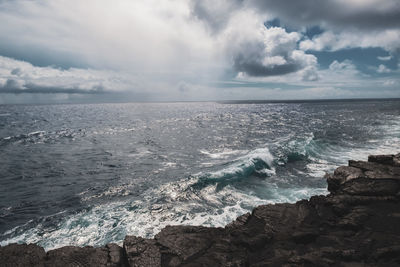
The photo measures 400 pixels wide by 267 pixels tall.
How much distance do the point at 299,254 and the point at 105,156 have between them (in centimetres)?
2830

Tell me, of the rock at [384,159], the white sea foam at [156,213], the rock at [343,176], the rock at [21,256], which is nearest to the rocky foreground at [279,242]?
the rock at [21,256]

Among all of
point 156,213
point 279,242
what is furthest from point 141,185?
point 279,242

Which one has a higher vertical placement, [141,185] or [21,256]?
[21,256]

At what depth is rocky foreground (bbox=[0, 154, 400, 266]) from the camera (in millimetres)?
6957

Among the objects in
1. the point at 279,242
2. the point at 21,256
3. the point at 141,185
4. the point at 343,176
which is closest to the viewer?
the point at 21,256

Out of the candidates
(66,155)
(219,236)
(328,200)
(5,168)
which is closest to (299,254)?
(219,236)

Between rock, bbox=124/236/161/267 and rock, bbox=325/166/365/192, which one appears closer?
rock, bbox=124/236/161/267

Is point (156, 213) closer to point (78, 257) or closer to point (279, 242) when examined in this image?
point (78, 257)

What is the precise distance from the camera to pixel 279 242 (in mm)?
8047

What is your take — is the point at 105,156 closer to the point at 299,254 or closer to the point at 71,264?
the point at 71,264

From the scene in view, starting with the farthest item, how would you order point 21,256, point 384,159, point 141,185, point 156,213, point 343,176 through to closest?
point 141,185 → point 156,213 → point 384,159 → point 343,176 → point 21,256

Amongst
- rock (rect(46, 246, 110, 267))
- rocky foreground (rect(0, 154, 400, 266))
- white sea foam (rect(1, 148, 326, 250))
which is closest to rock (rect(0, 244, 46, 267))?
rocky foreground (rect(0, 154, 400, 266))

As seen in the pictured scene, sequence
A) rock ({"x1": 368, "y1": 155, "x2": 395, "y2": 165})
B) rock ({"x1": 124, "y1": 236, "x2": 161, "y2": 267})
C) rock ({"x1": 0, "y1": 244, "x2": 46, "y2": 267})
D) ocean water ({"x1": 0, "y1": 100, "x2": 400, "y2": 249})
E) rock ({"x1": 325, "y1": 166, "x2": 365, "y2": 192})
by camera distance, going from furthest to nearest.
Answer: rock ({"x1": 368, "y1": 155, "x2": 395, "y2": 165}), ocean water ({"x1": 0, "y1": 100, "x2": 400, "y2": 249}), rock ({"x1": 325, "y1": 166, "x2": 365, "y2": 192}), rock ({"x1": 124, "y1": 236, "x2": 161, "y2": 267}), rock ({"x1": 0, "y1": 244, "x2": 46, "y2": 267})

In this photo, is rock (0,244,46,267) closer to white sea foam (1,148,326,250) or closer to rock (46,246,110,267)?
rock (46,246,110,267)
